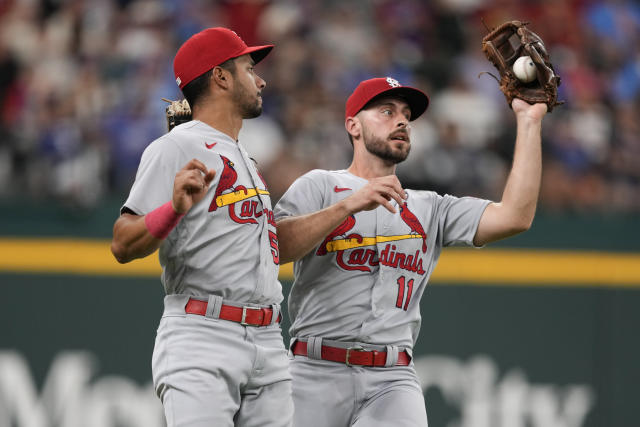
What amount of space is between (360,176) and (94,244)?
282 centimetres

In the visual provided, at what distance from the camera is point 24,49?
7551mm

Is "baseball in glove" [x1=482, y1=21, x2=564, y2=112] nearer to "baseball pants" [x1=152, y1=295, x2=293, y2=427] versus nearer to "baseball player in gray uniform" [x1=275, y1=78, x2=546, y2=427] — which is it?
"baseball player in gray uniform" [x1=275, y1=78, x2=546, y2=427]

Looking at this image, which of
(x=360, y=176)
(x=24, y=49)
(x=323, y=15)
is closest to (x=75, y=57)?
(x=24, y=49)

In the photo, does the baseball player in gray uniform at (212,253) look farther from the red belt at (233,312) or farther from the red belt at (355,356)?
the red belt at (355,356)

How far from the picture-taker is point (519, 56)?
404 centimetres

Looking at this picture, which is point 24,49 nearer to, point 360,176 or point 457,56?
point 457,56

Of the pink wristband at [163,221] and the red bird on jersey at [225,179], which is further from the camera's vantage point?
the red bird on jersey at [225,179]

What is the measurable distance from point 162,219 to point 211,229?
0.29m

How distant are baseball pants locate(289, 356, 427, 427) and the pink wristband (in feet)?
4.17

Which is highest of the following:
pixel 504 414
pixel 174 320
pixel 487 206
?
pixel 487 206

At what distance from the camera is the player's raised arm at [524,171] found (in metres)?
3.89

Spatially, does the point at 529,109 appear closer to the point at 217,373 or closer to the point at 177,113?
the point at 177,113

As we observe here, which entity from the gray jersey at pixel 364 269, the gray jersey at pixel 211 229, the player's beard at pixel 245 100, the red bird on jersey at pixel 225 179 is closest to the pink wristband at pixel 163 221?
the gray jersey at pixel 211 229

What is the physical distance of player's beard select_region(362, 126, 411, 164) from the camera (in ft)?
13.8
